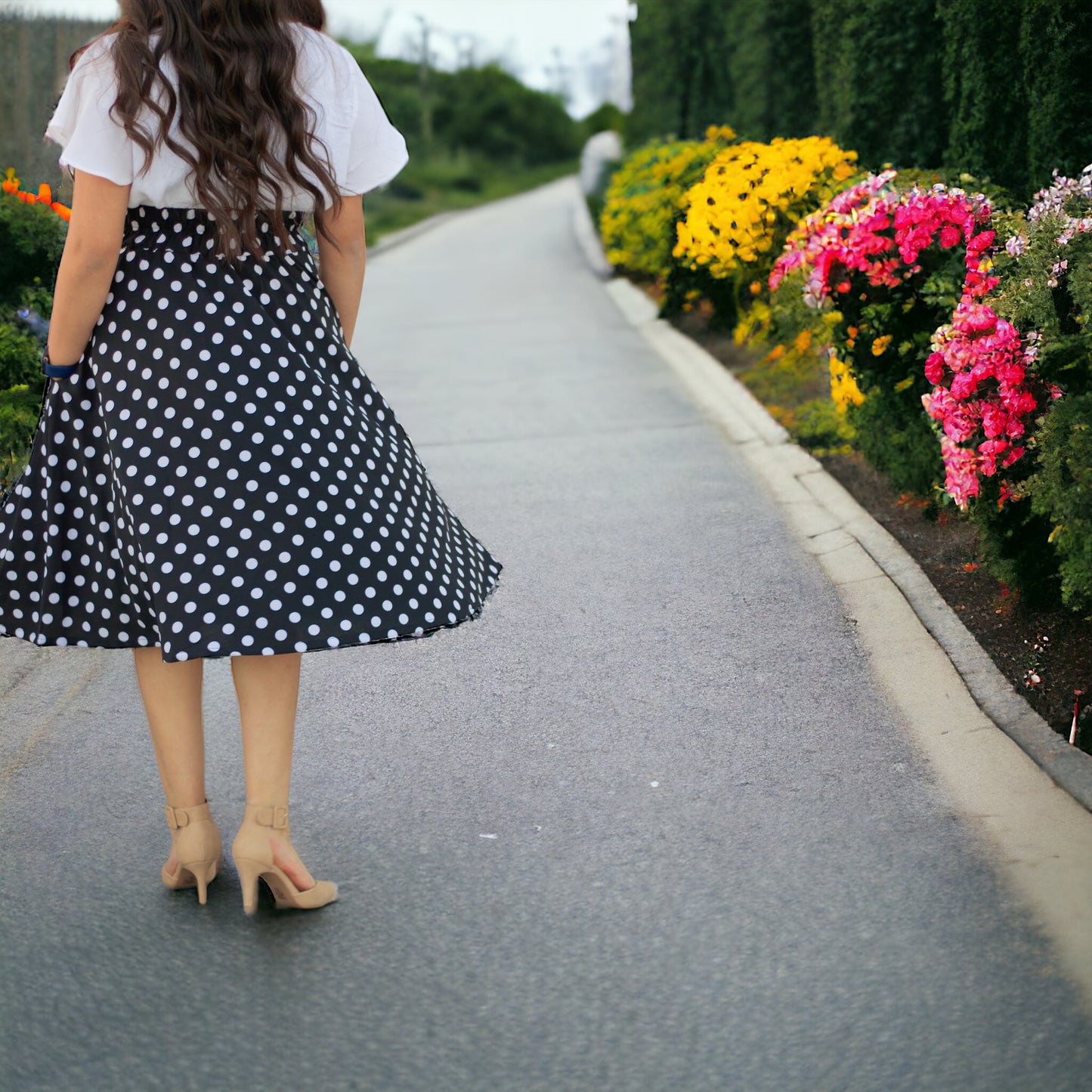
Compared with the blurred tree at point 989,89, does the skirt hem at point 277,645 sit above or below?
below

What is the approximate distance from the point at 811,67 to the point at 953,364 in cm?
680

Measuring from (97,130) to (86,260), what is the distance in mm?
228

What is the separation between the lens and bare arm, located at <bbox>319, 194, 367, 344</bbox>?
275 cm

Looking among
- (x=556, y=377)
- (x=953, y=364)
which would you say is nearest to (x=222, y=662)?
(x=953, y=364)

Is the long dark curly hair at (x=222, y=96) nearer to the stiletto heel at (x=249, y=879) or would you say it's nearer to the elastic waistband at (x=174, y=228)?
the elastic waistband at (x=174, y=228)

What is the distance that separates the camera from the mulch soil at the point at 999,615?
151 inches

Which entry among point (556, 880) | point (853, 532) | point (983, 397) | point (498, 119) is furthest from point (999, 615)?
point (498, 119)

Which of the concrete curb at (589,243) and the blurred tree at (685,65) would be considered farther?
the concrete curb at (589,243)

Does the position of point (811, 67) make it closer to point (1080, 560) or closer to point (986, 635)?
point (986, 635)

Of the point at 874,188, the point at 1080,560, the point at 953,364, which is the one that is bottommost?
the point at 1080,560

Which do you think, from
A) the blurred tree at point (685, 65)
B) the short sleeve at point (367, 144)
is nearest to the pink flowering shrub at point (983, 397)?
the short sleeve at point (367, 144)

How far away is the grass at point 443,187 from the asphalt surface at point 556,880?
19.2m

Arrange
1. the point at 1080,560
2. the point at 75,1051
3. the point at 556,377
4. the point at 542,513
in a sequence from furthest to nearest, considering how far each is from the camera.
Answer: the point at 556,377 < the point at 542,513 < the point at 1080,560 < the point at 75,1051

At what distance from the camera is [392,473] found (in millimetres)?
2814
